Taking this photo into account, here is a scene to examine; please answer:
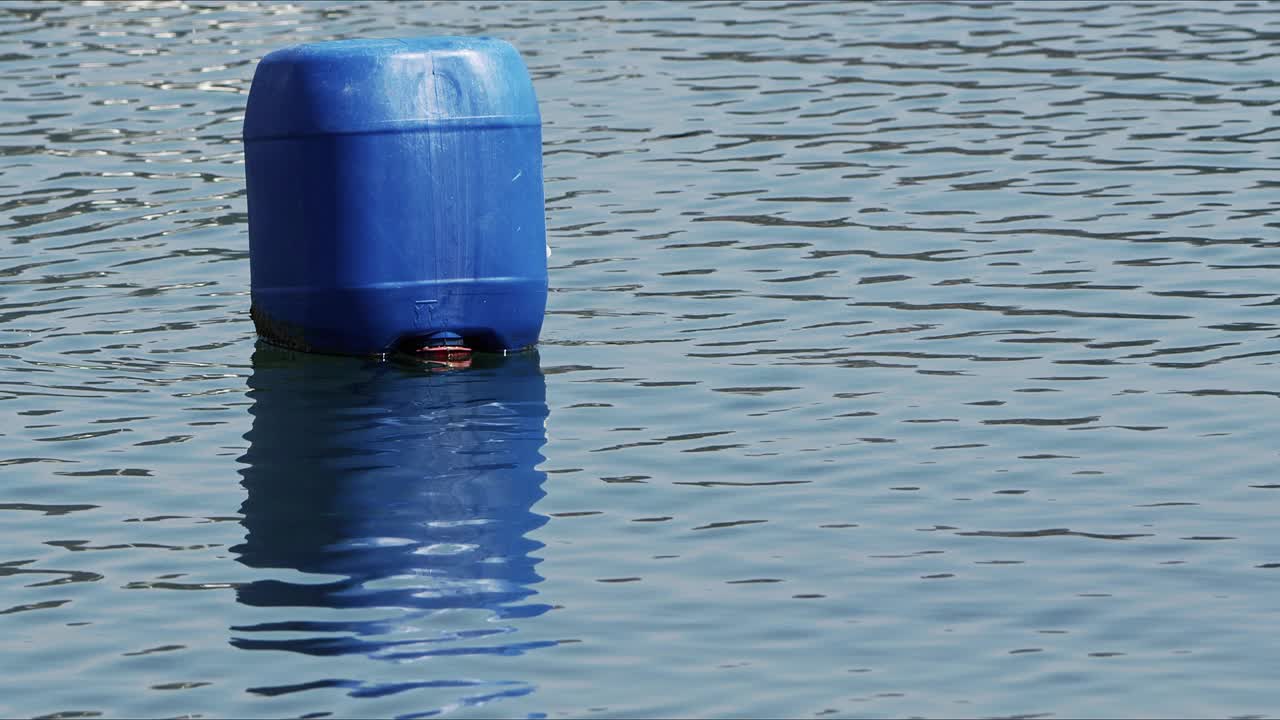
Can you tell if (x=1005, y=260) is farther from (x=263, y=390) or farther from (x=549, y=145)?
(x=549, y=145)

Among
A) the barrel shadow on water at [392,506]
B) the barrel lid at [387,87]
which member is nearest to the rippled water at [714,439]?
the barrel shadow on water at [392,506]

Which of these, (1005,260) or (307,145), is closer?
(307,145)

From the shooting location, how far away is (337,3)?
81.9 ft

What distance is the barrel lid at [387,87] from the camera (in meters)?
9.54

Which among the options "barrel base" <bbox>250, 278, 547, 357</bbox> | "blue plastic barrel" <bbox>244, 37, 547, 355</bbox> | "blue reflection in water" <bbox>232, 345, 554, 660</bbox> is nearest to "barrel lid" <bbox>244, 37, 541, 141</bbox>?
"blue plastic barrel" <bbox>244, 37, 547, 355</bbox>

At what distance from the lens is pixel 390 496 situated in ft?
26.1

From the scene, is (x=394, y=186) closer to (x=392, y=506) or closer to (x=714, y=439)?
(x=714, y=439)

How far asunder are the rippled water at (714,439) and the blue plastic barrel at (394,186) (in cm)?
30

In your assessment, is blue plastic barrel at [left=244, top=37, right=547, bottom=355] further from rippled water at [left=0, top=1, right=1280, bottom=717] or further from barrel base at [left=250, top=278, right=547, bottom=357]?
rippled water at [left=0, top=1, right=1280, bottom=717]

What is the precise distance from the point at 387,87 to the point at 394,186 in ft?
1.31

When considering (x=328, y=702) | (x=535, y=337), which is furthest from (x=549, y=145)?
(x=328, y=702)

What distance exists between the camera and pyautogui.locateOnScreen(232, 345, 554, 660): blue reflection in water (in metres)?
6.66

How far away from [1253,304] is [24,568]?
5.72 meters

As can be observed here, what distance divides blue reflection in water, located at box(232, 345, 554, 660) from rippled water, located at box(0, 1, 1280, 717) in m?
0.02
